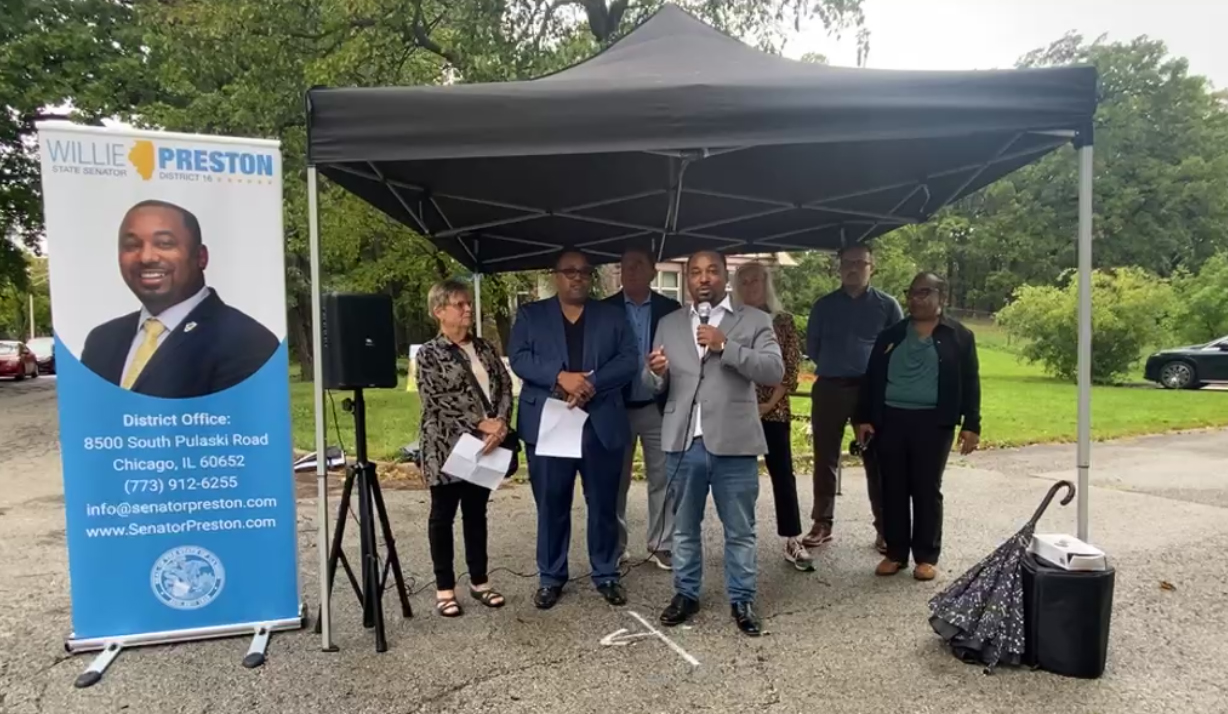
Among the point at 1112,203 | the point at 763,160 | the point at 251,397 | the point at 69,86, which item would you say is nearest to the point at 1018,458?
the point at 763,160

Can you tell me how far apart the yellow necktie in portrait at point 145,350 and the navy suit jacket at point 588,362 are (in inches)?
61.2

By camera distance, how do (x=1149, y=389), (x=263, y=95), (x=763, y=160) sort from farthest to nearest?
(x=1149, y=389) < (x=263, y=95) < (x=763, y=160)

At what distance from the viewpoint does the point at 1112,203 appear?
1329 inches

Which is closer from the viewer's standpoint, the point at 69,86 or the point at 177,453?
the point at 177,453

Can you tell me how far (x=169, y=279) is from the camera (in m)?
3.23

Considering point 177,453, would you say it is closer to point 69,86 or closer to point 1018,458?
point 1018,458

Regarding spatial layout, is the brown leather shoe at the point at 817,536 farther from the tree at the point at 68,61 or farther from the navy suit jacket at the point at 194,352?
the tree at the point at 68,61

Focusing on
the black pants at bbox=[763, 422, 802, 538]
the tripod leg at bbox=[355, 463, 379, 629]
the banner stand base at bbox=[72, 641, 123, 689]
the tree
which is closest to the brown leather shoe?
the black pants at bbox=[763, 422, 802, 538]

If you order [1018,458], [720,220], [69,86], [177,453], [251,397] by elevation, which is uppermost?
[69,86]

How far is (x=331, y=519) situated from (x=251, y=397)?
2707 mm

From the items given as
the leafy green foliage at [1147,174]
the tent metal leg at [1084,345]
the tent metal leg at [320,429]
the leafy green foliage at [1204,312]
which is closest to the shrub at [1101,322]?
the leafy green foliage at [1204,312]

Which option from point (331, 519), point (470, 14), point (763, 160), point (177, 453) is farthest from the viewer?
point (470, 14)

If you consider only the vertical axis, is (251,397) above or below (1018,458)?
above

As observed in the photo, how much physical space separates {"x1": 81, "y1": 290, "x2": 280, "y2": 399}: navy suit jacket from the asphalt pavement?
118 centimetres
